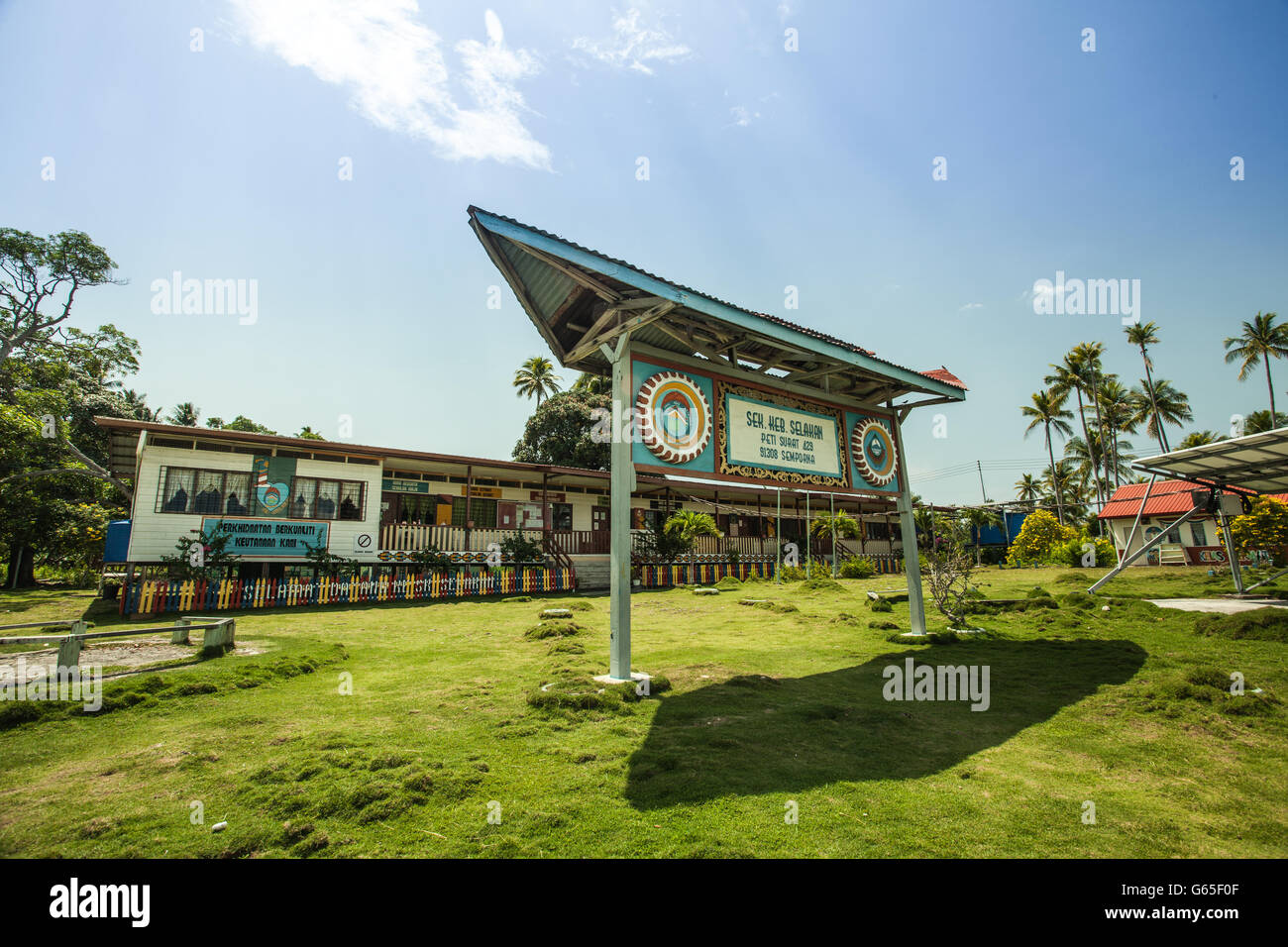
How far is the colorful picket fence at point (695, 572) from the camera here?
67.8ft

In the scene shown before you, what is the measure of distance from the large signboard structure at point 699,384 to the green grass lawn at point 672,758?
1.62 meters

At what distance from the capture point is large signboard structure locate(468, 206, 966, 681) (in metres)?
6.17

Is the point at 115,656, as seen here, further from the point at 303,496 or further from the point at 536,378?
the point at 536,378

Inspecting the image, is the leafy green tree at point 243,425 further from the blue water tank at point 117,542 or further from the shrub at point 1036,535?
the shrub at point 1036,535

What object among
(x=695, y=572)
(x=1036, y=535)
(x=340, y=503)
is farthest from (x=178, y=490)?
(x=1036, y=535)

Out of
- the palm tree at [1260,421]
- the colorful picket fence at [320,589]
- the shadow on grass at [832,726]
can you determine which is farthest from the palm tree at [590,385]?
the palm tree at [1260,421]

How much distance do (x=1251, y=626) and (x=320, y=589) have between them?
19285mm

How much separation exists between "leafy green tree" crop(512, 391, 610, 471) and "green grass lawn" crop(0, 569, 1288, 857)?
26.1 metres

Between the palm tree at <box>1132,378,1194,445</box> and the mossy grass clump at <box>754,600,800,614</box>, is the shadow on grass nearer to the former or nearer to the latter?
the mossy grass clump at <box>754,600,800,614</box>

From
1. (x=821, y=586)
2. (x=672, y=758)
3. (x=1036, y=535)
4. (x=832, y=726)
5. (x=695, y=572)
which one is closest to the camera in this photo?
(x=672, y=758)

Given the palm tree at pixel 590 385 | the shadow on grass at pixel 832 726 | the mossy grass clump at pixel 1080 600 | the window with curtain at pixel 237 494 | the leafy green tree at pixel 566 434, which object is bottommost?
the shadow on grass at pixel 832 726

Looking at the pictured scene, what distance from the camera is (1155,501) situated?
1130 inches

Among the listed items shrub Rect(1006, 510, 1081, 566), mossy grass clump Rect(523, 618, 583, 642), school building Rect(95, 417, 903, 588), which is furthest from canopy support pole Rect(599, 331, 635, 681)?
shrub Rect(1006, 510, 1081, 566)
